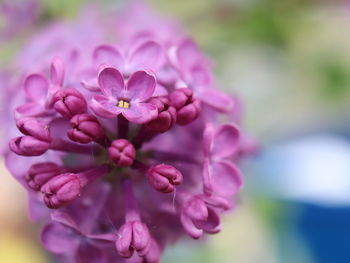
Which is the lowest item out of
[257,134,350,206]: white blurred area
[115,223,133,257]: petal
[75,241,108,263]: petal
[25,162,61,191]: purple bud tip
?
[257,134,350,206]: white blurred area

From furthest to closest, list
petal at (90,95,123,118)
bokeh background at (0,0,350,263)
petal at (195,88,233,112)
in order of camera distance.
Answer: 1. bokeh background at (0,0,350,263)
2. petal at (195,88,233,112)
3. petal at (90,95,123,118)

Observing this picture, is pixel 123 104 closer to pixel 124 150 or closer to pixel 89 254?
pixel 124 150

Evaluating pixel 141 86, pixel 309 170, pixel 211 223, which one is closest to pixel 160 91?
pixel 141 86

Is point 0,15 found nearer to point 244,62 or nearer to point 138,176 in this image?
point 138,176

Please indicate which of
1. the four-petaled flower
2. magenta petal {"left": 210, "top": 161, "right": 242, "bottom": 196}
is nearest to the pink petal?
magenta petal {"left": 210, "top": 161, "right": 242, "bottom": 196}

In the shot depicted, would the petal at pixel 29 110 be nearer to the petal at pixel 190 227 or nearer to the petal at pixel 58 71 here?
the petal at pixel 58 71

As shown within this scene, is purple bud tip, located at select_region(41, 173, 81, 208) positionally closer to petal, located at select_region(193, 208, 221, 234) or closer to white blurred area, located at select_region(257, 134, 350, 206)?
petal, located at select_region(193, 208, 221, 234)
